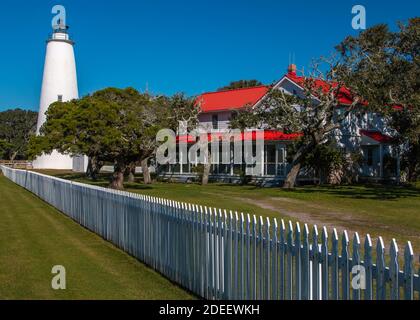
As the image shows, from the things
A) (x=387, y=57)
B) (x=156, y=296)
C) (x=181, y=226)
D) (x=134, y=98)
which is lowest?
(x=156, y=296)

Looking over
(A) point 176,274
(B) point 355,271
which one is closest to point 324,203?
(A) point 176,274

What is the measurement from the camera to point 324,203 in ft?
69.2

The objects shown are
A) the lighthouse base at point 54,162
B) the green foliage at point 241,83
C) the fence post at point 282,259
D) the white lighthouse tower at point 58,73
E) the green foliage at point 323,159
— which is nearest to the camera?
the fence post at point 282,259

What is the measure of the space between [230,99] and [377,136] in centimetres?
1337

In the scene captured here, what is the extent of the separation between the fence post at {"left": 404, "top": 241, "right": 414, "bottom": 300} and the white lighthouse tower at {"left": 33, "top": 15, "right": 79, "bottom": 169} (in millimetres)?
56275

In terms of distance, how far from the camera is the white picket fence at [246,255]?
14.5 feet

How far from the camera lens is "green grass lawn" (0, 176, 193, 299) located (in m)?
7.47

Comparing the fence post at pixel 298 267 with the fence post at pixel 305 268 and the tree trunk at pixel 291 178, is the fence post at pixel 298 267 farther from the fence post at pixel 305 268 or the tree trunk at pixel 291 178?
the tree trunk at pixel 291 178

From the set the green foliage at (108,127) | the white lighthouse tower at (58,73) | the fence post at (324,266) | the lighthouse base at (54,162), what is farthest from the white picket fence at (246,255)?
the lighthouse base at (54,162)

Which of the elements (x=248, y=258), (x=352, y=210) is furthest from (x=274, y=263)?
(x=352, y=210)

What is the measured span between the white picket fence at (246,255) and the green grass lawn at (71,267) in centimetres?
38

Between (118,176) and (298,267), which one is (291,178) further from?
(298,267)

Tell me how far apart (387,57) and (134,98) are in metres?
13.7
